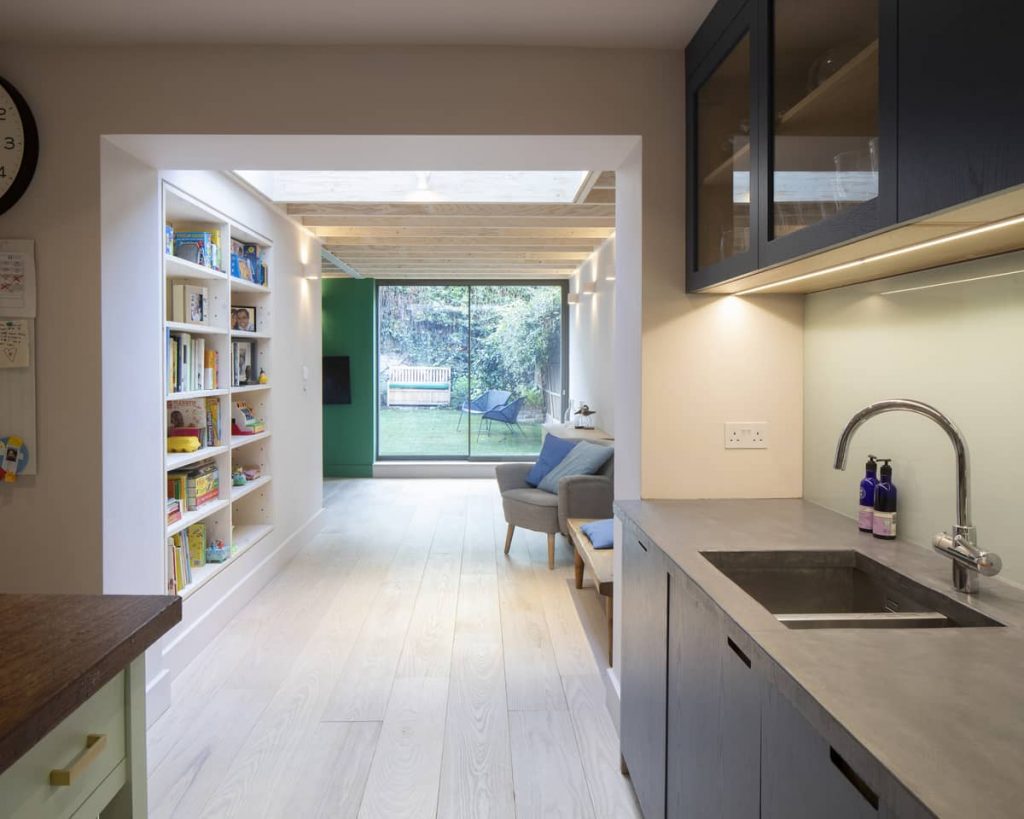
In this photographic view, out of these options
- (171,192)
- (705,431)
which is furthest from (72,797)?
(171,192)

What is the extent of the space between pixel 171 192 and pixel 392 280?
6102 millimetres

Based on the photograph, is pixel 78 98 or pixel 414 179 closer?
pixel 78 98

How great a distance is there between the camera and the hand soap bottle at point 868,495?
1.95 metres

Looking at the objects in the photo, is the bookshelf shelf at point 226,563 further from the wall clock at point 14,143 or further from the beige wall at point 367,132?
the wall clock at point 14,143

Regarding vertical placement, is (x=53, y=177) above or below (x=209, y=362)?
above

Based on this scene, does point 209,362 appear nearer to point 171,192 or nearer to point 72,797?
point 171,192

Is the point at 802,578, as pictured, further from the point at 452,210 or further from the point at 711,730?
the point at 452,210

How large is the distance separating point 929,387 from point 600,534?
7.78 ft

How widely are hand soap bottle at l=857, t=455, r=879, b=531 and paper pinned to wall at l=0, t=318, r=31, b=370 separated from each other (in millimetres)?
2764

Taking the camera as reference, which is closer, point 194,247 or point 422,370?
point 194,247

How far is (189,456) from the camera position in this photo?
3.44 meters

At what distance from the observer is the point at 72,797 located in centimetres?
101

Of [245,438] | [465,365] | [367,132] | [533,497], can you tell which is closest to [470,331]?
[465,365]

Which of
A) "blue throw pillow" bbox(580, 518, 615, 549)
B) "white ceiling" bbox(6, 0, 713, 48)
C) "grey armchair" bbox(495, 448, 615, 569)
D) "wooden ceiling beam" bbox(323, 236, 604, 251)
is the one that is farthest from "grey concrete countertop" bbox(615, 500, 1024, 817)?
"wooden ceiling beam" bbox(323, 236, 604, 251)
